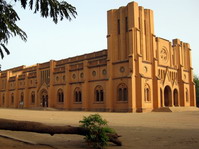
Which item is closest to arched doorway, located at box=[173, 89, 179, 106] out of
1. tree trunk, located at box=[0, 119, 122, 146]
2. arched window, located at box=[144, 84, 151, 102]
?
arched window, located at box=[144, 84, 151, 102]

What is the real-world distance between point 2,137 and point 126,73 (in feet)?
93.9

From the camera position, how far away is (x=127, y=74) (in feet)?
119

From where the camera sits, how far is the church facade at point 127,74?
3650cm

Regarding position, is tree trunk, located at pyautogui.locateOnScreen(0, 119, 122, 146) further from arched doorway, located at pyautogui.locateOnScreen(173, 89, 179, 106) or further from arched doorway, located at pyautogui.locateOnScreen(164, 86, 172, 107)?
arched doorway, located at pyautogui.locateOnScreen(173, 89, 179, 106)

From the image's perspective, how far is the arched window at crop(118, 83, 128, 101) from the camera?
36516mm

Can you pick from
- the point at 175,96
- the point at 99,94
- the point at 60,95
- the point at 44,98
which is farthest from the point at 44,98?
the point at 175,96

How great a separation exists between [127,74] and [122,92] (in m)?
3.11

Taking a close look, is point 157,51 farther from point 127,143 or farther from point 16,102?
point 16,102

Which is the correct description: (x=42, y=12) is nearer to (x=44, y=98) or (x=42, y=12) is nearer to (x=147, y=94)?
(x=147, y=94)

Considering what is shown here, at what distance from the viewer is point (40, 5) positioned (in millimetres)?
5168

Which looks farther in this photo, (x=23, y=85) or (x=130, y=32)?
(x=23, y=85)

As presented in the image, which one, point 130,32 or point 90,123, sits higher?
point 130,32

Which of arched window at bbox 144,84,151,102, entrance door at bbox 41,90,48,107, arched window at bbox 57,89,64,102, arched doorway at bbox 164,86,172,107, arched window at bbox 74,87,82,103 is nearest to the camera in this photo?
arched window at bbox 144,84,151,102

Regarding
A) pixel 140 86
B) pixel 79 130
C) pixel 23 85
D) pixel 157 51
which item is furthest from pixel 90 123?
pixel 23 85
